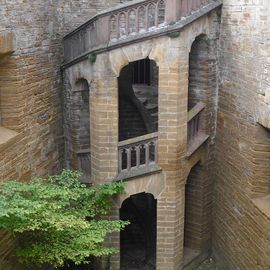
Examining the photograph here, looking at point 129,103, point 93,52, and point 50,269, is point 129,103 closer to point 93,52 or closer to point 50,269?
point 93,52

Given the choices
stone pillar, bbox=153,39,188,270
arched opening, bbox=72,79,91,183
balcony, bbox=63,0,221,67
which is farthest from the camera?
arched opening, bbox=72,79,91,183

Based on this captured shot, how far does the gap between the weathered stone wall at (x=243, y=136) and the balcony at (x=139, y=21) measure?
3.21 ft

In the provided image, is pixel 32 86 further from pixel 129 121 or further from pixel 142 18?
pixel 129 121

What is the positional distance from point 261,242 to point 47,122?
199 inches

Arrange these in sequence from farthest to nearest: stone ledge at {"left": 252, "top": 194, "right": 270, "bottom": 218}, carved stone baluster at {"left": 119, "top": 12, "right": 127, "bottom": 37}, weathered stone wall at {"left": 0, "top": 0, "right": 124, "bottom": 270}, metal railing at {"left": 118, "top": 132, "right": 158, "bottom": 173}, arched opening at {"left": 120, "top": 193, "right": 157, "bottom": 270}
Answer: arched opening at {"left": 120, "top": 193, "right": 157, "bottom": 270}
metal railing at {"left": 118, "top": 132, "right": 158, "bottom": 173}
carved stone baluster at {"left": 119, "top": 12, "right": 127, "bottom": 37}
stone ledge at {"left": 252, "top": 194, "right": 270, "bottom": 218}
weathered stone wall at {"left": 0, "top": 0, "right": 124, "bottom": 270}

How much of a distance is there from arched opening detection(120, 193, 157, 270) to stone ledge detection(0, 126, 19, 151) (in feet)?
15.0

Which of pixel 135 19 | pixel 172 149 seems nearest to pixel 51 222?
pixel 172 149

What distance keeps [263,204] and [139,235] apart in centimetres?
458

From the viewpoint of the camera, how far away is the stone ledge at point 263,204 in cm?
878

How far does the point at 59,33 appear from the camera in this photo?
10.9 metres

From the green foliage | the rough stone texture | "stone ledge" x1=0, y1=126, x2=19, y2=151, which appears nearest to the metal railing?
the rough stone texture

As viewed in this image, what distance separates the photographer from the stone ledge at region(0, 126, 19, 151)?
27.0 feet

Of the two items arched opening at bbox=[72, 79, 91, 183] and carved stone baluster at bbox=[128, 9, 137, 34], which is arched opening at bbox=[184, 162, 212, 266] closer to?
arched opening at bbox=[72, 79, 91, 183]

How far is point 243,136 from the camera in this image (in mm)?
9586
